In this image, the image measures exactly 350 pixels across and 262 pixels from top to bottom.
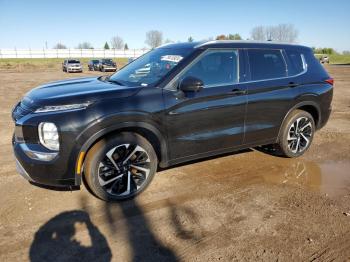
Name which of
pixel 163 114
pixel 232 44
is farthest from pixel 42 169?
pixel 232 44

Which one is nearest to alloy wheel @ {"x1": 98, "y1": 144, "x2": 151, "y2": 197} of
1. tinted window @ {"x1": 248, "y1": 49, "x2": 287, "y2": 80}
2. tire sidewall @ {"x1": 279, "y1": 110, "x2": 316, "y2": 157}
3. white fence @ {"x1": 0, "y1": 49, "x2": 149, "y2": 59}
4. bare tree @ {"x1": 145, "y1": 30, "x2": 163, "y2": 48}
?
tinted window @ {"x1": 248, "y1": 49, "x2": 287, "y2": 80}

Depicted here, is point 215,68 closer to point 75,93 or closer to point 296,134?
point 75,93

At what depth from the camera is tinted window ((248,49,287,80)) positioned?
4.80 meters

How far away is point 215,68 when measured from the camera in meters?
4.49

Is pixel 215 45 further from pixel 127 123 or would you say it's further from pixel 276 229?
pixel 276 229

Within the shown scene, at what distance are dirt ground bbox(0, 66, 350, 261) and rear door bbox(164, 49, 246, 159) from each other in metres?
0.59

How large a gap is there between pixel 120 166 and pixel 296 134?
3.18 meters

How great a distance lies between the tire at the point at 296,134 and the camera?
5.34 m

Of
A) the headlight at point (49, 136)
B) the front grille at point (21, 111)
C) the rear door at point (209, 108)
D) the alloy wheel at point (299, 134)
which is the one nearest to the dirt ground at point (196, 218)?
the alloy wheel at point (299, 134)

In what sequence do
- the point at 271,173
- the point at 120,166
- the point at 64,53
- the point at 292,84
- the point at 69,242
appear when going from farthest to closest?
the point at 64,53, the point at 292,84, the point at 271,173, the point at 120,166, the point at 69,242

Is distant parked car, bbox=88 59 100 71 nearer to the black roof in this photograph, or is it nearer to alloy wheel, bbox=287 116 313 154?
the black roof

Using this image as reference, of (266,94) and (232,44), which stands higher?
(232,44)

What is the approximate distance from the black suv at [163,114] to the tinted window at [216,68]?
14mm

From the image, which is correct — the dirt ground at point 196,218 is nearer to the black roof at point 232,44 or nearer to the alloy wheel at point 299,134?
the alloy wheel at point 299,134
